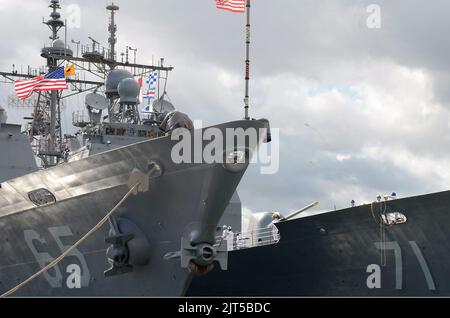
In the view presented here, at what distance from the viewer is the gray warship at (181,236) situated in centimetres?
1486

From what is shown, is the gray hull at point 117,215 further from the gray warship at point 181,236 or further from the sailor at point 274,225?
the sailor at point 274,225

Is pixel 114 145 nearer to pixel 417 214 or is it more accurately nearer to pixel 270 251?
pixel 270 251

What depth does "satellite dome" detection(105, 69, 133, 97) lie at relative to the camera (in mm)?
28688

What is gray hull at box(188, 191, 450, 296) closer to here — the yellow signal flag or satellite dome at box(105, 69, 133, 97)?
the yellow signal flag

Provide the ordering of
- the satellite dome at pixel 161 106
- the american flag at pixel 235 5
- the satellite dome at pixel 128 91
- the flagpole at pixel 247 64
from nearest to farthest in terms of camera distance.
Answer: the flagpole at pixel 247 64 → the american flag at pixel 235 5 → the satellite dome at pixel 128 91 → the satellite dome at pixel 161 106

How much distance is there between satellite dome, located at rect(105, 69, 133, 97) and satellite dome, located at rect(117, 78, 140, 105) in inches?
35.8

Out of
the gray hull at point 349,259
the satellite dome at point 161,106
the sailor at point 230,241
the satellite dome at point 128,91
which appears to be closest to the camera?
the gray hull at point 349,259

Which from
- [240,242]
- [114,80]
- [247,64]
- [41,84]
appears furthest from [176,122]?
[114,80]

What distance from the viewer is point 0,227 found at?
1773cm

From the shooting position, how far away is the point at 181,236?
15.0 metres

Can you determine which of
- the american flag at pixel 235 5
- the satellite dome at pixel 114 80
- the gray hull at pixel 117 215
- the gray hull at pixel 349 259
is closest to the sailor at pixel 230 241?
the gray hull at pixel 349 259

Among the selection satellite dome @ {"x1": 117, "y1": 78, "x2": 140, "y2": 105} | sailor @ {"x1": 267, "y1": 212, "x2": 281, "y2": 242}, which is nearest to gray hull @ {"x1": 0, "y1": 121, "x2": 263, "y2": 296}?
sailor @ {"x1": 267, "y1": 212, "x2": 281, "y2": 242}

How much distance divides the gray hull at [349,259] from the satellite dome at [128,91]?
946 cm
